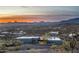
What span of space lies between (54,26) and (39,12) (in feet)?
0.86

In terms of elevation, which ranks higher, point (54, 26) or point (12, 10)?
point (12, 10)

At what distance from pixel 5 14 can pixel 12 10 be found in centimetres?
10

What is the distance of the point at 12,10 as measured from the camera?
7.66ft

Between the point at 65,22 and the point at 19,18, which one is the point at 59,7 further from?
the point at 19,18

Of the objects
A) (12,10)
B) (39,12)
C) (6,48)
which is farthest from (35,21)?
(6,48)

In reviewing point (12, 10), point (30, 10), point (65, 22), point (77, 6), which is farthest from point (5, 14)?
point (77, 6)

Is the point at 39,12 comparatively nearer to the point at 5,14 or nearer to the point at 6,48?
the point at 5,14

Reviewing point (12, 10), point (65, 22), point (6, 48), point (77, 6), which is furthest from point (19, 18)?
point (77, 6)

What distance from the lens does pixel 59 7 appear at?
92.0 inches

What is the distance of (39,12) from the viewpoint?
7.68 feet
